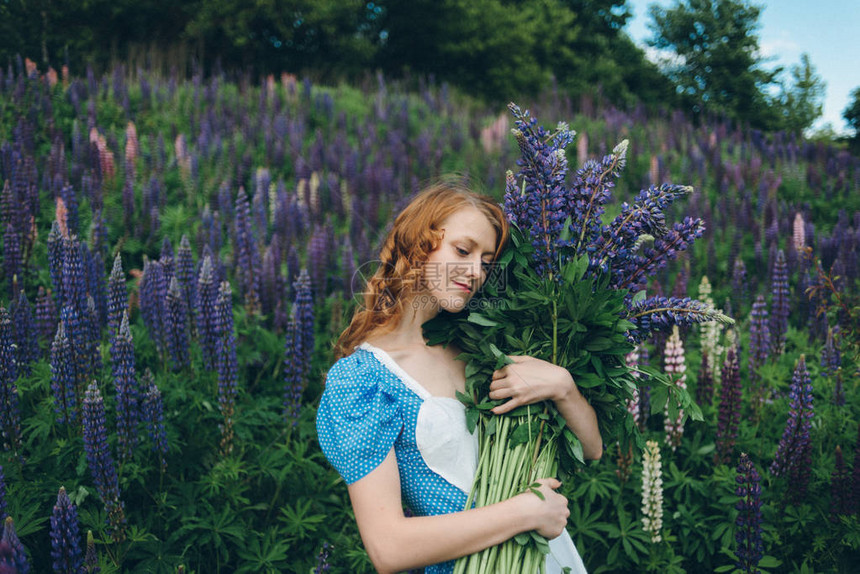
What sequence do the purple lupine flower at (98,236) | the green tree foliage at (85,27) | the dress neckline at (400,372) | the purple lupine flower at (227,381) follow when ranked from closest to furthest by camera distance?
the dress neckline at (400,372)
the purple lupine flower at (227,381)
the purple lupine flower at (98,236)
the green tree foliage at (85,27)

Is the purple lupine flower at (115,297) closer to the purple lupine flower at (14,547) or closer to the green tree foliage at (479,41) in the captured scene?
the purple lupine flower at (14,547)

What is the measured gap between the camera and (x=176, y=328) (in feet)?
11.3

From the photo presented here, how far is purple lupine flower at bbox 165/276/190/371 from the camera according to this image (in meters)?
3.44

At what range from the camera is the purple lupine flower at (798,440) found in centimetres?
313

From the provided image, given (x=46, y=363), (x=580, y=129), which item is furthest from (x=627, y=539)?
(x=580, y=129)

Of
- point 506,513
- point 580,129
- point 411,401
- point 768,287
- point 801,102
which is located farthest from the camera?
point 801,102

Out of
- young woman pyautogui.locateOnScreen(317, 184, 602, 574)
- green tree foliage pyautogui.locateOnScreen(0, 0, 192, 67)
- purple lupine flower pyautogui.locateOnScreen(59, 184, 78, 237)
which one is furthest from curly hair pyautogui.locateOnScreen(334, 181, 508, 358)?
green tree foliage pyautogui.locateOnScreen(0, 0, 192, 67)

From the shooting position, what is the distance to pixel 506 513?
1.84 metres

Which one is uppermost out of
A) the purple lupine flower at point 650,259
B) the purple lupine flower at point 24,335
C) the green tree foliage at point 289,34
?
the green tree foliage at point 289,34

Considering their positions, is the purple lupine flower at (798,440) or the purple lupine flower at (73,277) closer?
the purple lupine flower at (798,440)

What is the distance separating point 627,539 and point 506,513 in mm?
1655

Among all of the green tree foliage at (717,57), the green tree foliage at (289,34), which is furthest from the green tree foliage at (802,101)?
the green tree foliage at (289,34)

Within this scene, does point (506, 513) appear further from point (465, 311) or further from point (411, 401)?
point (465, 311)

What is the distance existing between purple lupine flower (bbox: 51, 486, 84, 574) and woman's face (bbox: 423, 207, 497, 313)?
60.6 inches
